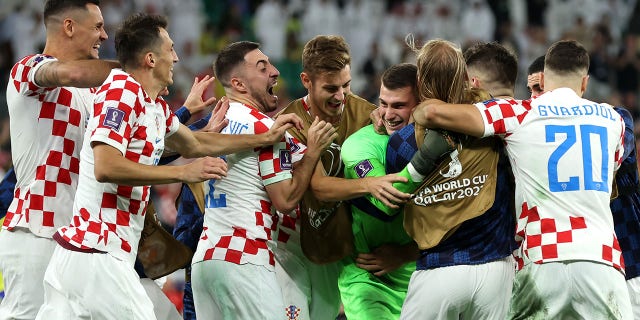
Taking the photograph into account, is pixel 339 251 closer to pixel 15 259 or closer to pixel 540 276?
pixel 540 276

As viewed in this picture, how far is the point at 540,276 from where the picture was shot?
580 cm

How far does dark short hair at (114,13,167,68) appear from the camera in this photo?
5.94 metres

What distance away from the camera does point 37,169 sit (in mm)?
6543

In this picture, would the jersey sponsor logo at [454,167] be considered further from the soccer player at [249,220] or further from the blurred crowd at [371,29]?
the blurred crowd at [371,29]

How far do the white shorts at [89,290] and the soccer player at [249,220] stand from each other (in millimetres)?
753

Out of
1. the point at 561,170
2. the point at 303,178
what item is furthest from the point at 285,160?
the point at 561,170

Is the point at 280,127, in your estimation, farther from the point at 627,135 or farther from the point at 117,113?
the point at 627,135

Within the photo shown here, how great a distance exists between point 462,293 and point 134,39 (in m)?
2.46

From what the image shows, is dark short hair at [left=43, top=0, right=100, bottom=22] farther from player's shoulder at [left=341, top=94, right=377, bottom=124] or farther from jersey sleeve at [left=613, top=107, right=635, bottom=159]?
jersey sleeve at [left=613, top=107, right=635, bottom=159]

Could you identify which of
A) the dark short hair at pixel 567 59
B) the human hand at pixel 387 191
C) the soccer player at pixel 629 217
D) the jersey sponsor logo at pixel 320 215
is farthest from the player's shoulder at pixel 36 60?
the soccer player at pixel 629 217

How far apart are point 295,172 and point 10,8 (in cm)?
1386

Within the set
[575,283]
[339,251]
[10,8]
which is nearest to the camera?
[575,283]

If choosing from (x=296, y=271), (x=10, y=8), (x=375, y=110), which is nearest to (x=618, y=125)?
(x=375, y=110)

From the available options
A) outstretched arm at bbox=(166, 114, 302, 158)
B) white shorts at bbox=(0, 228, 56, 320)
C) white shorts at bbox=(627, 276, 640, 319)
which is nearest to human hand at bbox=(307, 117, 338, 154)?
outstretched arm at bbox=(166, 114, 302, 158)
